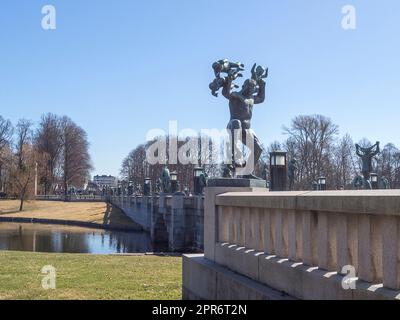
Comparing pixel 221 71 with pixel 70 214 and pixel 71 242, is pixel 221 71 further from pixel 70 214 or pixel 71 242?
pixel 70 214

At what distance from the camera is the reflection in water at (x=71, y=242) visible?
3053 centimetres

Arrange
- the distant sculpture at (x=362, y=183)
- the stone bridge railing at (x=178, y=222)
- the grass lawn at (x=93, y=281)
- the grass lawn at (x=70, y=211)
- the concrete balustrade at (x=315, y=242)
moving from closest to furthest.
Answer: the concrete balustrade at (x=315, y=242), the grass lawn at (x=93, y=281), the stone bridge railing at (x=178, y=222), the distant sculpture at (x=362, y=183), the grass lawn at (x=70, y=211)

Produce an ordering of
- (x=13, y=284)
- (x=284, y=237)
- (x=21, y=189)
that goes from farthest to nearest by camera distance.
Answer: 1. (x=21, y=189)
2. (x=13, y=284)
3. (x=284, y=237)

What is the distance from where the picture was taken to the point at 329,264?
456cm

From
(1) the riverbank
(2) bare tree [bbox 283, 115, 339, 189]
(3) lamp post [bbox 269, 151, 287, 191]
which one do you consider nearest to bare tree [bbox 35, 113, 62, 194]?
(1) the riverbank

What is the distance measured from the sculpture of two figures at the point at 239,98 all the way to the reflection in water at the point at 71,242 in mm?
20118

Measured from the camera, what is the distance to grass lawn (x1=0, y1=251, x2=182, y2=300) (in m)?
8.60

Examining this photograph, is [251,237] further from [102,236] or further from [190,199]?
[102,236]

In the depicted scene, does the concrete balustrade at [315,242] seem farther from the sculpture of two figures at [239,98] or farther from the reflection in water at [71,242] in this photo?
the reflection in water at [71,242]

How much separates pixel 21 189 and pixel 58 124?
27.4 metres

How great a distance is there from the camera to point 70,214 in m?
60.4

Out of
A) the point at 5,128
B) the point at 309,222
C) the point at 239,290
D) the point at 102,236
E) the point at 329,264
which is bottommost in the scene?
the point at 102,236

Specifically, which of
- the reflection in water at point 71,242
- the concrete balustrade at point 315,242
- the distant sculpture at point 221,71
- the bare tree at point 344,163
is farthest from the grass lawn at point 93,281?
the bare tree at point 344,163

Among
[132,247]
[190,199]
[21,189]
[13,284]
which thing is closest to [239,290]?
[13,284]
